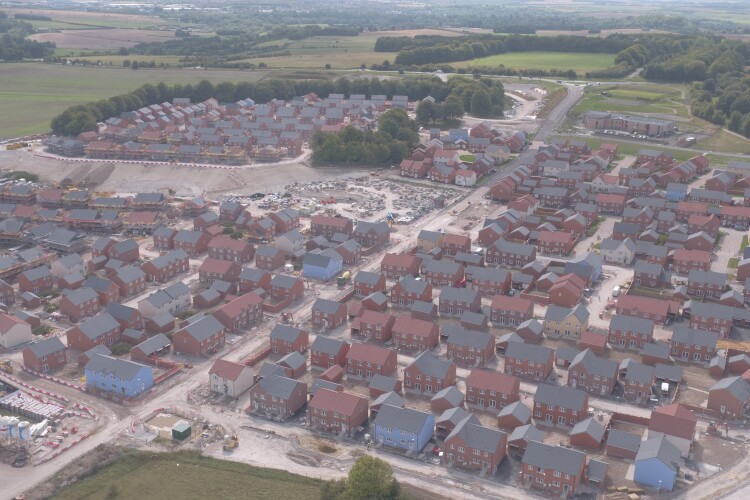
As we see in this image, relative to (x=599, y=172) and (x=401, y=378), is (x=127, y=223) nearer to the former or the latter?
(x=401, y=378)

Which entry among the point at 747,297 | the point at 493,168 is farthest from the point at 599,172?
the point at 747,297

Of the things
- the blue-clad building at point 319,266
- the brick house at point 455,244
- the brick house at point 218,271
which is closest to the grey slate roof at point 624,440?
the brick house at point 455,244

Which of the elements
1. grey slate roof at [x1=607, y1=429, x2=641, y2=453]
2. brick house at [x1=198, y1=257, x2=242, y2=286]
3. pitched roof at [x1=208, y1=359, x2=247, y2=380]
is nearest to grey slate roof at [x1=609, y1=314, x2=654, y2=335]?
grey slate roof at [x1=607, y1=429, x2=641, y2=453]

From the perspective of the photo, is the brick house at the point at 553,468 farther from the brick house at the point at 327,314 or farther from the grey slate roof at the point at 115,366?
the grey slate roof at the point at 115,366

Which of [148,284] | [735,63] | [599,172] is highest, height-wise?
[735,63]

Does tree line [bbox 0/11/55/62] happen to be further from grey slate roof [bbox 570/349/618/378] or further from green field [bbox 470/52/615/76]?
grey slate roof [bbox 570/349/618/378]

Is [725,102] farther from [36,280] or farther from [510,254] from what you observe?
[36,280]

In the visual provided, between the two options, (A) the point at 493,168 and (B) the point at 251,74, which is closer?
(A) the point at 493,168
